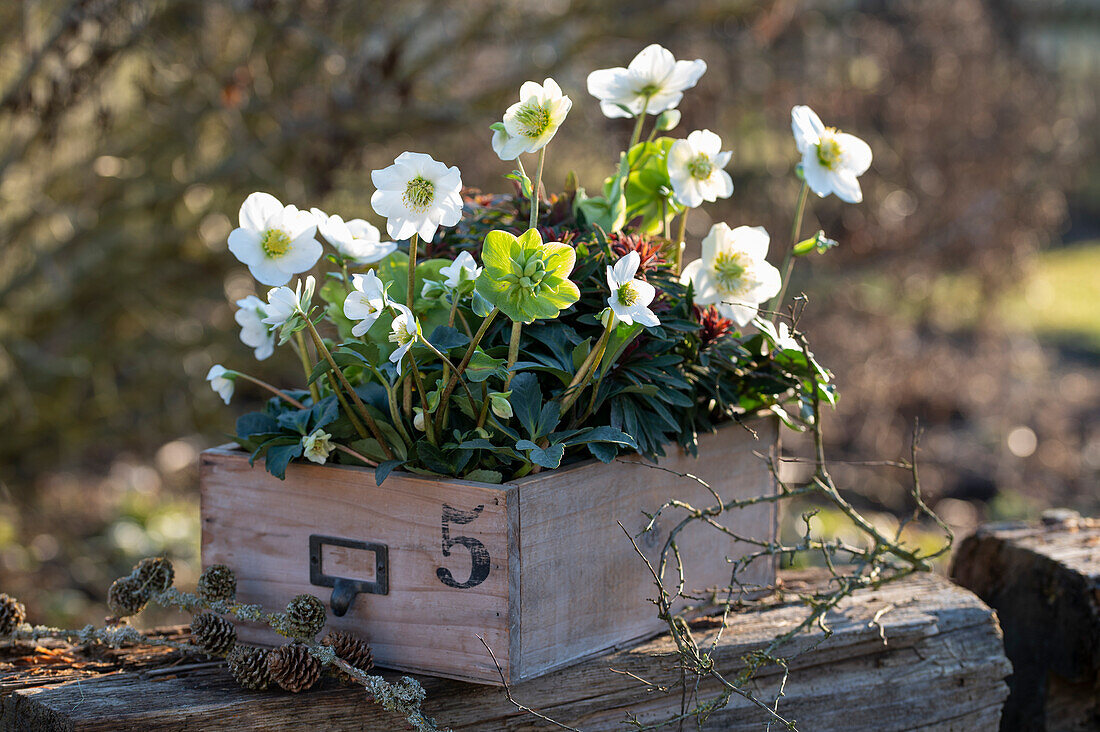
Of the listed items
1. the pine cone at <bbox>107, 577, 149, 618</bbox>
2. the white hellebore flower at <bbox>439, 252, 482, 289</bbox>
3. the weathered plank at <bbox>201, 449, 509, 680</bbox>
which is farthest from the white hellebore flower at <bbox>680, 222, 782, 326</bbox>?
the pine cone at <bbox>107, 577, 149, 618</bbox>

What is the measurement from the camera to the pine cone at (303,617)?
1.08 metres

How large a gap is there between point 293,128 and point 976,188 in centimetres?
309

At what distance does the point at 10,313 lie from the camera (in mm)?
3018

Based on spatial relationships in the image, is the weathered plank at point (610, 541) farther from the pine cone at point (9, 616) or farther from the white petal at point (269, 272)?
the pine cone at point (9, 616)

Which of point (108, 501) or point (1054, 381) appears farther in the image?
point (1054, 381)

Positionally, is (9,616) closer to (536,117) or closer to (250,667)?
(250,667)

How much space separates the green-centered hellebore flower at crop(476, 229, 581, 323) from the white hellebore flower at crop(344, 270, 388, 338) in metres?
0.10

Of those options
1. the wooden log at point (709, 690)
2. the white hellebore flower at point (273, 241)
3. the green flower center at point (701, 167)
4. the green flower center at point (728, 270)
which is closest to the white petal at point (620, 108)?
the green flower center at point (701, 167)

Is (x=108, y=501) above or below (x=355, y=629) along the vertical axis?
below

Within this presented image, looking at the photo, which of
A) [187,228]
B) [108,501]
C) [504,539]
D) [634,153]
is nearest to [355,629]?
[504,539]

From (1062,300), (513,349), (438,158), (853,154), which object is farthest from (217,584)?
(1062,300)

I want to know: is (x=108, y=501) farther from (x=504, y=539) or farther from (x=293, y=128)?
(x=504, y=539)

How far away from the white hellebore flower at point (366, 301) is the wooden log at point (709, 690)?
0.44 m

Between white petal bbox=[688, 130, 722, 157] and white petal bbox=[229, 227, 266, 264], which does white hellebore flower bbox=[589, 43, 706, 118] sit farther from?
white petal bbox=[229, 227, 266, 264]
